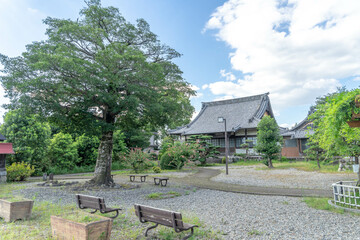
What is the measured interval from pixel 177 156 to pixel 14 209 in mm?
15469

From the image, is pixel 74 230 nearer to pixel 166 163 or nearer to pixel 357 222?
pixel 357 222

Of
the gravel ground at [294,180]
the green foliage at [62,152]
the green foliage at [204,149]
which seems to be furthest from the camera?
the green foliage at [204,149]

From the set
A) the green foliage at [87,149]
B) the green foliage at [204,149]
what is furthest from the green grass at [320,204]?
the green foliage at [87,149]

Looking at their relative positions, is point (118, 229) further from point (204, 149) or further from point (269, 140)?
point (204, 149)

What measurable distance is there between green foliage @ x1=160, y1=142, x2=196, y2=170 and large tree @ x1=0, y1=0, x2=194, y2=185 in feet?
29.4

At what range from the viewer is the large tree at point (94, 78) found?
29.4 feet

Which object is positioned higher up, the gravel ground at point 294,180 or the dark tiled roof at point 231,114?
the dark tiled roof at point 231,114

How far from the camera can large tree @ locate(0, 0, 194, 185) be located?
8953 mm

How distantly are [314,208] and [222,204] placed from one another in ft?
8.64

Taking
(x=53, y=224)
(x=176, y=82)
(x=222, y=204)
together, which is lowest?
(x=222, y=204)

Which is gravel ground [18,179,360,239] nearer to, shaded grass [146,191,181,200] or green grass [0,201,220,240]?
shaded grass [146,191,181,200]

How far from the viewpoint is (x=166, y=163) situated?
21109mm

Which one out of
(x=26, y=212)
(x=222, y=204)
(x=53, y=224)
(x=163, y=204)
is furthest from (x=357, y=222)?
(x=26, y=212)

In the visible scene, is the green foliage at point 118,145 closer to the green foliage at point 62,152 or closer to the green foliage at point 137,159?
the green foliage at point 62,152
